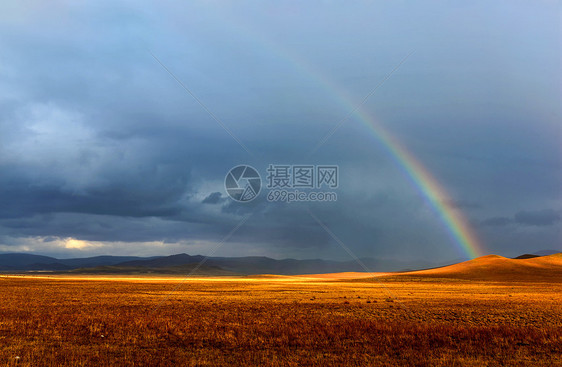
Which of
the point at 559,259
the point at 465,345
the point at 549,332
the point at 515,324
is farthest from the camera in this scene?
the point at 559,259

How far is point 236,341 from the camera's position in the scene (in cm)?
1889

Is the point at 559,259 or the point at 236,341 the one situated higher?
the point at 559,259

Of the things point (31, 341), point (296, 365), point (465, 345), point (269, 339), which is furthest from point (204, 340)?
point (465, 345)

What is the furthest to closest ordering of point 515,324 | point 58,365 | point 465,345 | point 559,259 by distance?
1. point 559,259
2. point 515,324
3. point 465,345
4. point 58,365

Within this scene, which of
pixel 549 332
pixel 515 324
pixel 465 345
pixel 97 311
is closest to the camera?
pixel 465 345

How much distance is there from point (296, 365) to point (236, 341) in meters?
4.90

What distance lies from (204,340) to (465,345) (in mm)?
11104

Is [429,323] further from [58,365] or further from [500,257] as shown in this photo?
[500,257]

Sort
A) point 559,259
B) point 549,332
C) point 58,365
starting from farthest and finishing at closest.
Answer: point 559,259, point 549,332, point 58,365

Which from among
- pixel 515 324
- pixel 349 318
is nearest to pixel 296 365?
pixel 349 318

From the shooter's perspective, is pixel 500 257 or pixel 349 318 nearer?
pixel 349 318

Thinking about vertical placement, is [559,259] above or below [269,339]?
above

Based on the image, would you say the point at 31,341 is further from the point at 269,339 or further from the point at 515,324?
the point at 515,324

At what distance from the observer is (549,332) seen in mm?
21344
